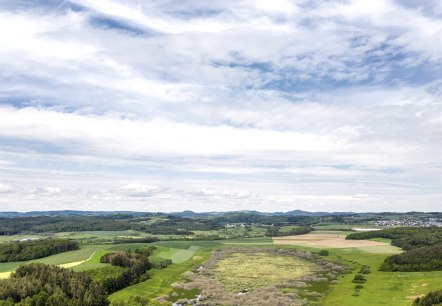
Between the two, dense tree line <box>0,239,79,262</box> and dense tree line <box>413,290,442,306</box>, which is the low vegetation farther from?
dense tree line <box>0,239,79,262</box>

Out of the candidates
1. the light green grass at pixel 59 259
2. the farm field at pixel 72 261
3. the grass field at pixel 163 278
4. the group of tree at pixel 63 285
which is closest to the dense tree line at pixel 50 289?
the group of tree at pixel 63 285

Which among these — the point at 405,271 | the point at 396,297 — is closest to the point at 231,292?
the point at 396,297

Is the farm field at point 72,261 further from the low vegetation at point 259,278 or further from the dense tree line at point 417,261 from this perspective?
the dense tree line at point 417,261

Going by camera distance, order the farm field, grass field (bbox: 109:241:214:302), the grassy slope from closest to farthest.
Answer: the grassy slope → grass field (bbox: 109:241:214:302) → the farm field

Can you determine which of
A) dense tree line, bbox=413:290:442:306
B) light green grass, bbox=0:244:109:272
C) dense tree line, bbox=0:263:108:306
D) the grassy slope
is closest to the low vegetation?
the grassy slope

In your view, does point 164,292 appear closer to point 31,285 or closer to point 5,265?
point 31,285
